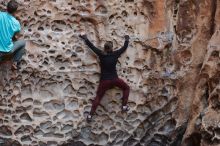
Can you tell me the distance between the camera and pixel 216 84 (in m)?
6.83

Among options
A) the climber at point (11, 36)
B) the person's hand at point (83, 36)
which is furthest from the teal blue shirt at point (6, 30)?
the person's hand at point (83, 36)

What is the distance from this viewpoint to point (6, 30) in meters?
6.73

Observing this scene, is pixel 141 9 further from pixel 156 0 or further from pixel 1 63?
pixel 1 63

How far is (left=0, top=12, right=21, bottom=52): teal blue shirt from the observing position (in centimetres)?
671

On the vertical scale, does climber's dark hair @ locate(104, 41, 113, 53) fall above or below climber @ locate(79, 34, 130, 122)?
above

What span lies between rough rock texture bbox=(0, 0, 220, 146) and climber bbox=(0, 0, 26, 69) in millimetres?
107

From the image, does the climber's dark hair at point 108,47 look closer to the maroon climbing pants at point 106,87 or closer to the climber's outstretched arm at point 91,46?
the climber's outstretched arm at point 91,46

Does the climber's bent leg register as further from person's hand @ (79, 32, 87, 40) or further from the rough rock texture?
person's hand @ (79, 32, 87, 40)

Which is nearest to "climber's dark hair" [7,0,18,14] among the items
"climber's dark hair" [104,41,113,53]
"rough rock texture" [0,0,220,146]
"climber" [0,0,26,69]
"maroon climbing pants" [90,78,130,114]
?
"climber" [0,0,26,69]

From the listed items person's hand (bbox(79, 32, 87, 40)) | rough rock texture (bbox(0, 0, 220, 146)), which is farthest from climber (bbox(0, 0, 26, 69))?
person's hand (bbox(79, 32, 87, 40))

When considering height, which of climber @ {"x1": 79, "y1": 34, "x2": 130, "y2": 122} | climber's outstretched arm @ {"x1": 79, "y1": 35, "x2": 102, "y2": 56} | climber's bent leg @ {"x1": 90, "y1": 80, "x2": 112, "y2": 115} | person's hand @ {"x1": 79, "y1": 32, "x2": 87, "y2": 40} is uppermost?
person's hand @ {"x1": 79, "y1": 32, "x2": 87, "y2": 40}

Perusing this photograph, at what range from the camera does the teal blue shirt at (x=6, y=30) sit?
6715 mm

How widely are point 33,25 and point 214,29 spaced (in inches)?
68.3

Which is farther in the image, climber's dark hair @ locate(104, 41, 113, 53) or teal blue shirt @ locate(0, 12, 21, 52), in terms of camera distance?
climber's dark hair @ locate(104, 41, 113, 53)
